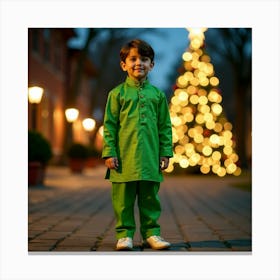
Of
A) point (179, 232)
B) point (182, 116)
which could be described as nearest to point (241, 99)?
point (182, 116)

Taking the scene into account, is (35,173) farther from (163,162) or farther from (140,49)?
(140,49)

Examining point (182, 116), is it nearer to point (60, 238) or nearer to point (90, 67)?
point (60, 238)

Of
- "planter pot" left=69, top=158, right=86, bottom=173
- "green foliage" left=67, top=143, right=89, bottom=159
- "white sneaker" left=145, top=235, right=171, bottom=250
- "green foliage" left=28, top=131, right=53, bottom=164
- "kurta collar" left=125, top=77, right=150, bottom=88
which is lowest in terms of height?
"planter pot" left=69, top=158, right=86, bottom=173

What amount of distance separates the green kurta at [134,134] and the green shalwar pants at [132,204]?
0.11m

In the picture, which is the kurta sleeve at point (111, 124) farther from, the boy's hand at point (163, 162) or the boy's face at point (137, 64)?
the boy's hand at point (163, 162)

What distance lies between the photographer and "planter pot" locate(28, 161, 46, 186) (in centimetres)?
1148

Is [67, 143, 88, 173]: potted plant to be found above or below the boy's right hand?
below

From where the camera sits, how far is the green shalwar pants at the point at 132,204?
4.45 metres

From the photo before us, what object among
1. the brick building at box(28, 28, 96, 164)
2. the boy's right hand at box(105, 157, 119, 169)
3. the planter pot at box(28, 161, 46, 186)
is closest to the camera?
the boy's right hand at box(105, 157, 119, 169)

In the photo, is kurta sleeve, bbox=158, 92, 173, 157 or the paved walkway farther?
the paved walkway

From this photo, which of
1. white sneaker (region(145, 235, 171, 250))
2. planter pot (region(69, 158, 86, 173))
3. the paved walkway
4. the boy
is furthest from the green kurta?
planter pot (region(69, 158, 86, 173))

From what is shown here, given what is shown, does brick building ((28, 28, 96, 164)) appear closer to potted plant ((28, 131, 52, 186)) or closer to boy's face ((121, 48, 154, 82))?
potted plant ((28, 131, 52, 186))

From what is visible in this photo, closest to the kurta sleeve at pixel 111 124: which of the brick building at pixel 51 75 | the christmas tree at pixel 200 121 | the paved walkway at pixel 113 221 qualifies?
the paved walkway at pixel 113 221

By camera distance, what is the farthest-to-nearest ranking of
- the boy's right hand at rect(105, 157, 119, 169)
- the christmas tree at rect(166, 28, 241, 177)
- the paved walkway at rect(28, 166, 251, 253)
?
1. the christmas tree at rect(166, 28, 241, 177)
2. the paved walkway at rect(28, 166, 251, 253)
3. the boy's right hand at rect(105, 157, 119, 169)
